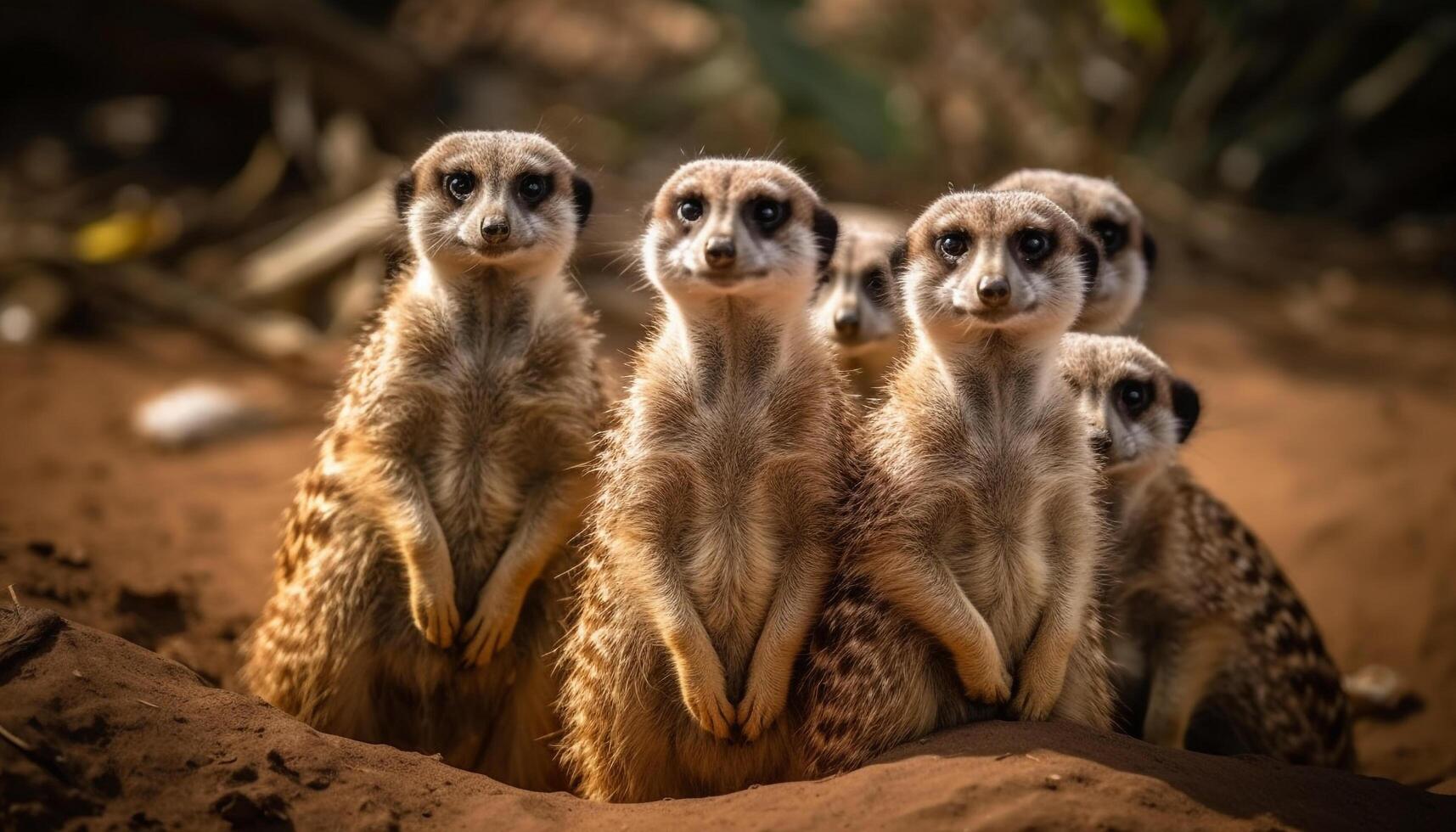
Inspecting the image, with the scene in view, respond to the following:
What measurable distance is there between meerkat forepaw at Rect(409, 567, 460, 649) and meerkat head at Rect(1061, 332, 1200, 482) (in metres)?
1.64

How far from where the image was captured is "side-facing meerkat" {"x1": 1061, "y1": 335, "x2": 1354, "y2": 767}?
342 centimetres

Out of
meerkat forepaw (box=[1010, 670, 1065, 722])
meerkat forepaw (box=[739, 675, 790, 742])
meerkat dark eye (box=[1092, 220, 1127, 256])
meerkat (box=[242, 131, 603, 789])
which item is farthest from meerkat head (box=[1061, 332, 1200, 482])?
meerkat (box=[242, 131, 603, 789])

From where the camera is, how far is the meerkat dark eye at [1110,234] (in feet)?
12.9

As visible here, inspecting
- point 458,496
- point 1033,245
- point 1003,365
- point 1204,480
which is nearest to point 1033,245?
point 1033,245

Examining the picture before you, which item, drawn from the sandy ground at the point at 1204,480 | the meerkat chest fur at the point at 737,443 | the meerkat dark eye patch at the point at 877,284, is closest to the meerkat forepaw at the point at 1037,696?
the sandy ground at the point at 1204,480

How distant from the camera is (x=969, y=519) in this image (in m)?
2.89

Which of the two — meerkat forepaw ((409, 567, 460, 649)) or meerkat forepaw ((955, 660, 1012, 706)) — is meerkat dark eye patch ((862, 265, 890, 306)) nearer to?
meerkat forepaw ((955, 660, 1012, 706))

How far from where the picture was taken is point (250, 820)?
2.52 meters

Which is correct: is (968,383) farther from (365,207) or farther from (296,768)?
(365,207)

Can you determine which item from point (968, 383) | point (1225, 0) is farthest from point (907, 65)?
point (968, 383)

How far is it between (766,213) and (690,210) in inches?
6.8

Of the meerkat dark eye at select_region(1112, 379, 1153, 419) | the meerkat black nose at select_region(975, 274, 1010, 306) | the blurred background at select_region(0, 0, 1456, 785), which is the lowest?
the meerkat black nose at select_region(975, 274, 1010, 306)

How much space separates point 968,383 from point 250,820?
5.59ft

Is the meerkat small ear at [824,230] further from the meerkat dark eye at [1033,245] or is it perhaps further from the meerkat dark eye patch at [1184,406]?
the meerkat dark eye patch at [1184,406]
